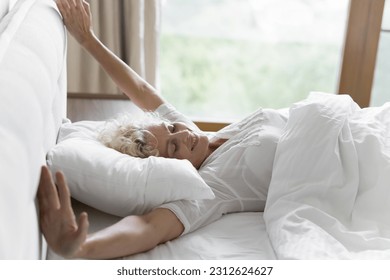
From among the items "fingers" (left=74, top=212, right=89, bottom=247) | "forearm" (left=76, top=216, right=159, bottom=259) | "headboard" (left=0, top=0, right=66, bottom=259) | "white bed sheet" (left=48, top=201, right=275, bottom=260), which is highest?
"headboard" (left=0, top=0, right=66, bottom=259)

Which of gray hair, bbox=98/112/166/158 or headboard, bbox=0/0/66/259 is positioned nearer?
headboard, bbox=0/0/66/259

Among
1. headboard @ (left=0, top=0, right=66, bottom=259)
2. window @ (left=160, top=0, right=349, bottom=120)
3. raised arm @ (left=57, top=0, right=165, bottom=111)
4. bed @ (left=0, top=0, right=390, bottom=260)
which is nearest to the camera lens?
headboard @ (left=0, top=0, right=66, bottom=259)

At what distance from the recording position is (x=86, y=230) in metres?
1.17

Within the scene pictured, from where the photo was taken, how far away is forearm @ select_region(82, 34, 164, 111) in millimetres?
2182

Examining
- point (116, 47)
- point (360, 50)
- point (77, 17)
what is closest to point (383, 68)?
point (360, 50)

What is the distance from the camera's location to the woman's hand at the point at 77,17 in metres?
1.99

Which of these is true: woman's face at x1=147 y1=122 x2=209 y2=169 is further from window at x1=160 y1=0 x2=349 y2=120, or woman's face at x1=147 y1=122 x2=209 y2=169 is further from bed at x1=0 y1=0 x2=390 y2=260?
window at x1=160 y1=0 x2=349 y2=120

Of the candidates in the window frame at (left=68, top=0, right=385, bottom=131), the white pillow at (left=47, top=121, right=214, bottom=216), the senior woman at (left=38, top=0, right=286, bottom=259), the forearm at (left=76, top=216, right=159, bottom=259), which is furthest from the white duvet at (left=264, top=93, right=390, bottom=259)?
the window frame at (left=68, top=0, right=385, bottom=131)

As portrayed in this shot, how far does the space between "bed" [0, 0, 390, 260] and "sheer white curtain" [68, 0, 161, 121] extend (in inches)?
51.2

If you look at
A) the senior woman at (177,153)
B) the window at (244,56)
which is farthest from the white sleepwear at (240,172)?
the window at (244,56)

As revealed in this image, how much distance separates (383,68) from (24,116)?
9.36 ft

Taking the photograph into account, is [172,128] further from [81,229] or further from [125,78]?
[81,229]

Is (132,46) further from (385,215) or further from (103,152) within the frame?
(385,215)
